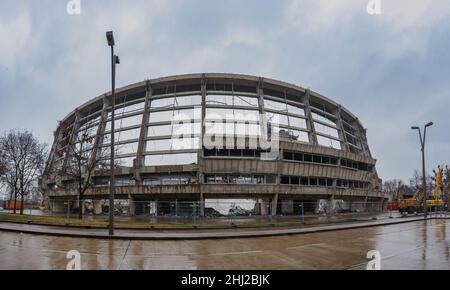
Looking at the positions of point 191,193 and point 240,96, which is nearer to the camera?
point 191,193

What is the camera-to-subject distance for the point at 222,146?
4041 centimetres

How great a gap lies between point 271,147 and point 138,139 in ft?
66.0

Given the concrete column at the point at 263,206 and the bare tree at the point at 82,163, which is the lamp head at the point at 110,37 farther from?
the concrete column at the point at 263,206

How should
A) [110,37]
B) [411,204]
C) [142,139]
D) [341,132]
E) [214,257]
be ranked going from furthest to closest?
[341,132] → [142,139] → [411,204] → [110,37] → [214,257]

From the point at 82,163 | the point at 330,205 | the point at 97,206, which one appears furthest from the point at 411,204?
the point at 82,163

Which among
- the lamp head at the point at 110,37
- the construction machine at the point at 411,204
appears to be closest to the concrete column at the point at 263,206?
the construction machine at the point at 411,204

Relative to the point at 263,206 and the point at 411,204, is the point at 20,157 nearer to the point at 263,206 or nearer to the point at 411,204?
the point at 263,206

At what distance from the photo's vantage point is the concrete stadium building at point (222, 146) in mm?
39594

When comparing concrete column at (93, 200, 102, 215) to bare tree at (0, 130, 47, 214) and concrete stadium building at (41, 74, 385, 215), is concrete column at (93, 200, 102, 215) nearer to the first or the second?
concrete stadium building at (41, 74, 385, 215)

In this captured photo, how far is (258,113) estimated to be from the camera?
45.4 metres

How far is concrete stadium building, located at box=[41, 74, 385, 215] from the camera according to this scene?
3959cm

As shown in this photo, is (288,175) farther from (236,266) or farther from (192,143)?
(236,266)

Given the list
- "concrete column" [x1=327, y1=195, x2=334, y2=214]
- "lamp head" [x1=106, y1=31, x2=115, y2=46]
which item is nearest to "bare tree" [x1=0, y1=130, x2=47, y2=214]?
"lamp head" [x1=106, y1=31, x2=115, y2=46]
